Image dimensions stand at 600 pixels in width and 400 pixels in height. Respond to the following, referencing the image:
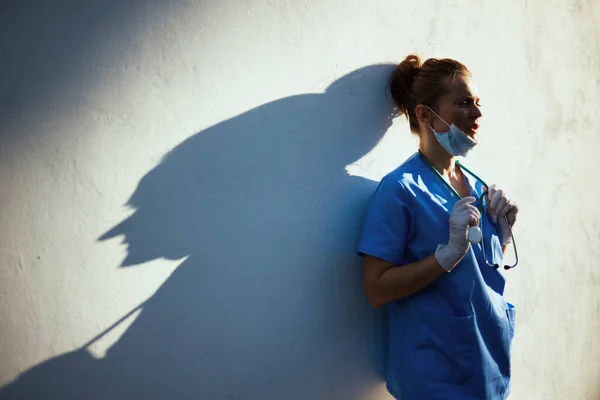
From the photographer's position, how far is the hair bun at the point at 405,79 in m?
1.46

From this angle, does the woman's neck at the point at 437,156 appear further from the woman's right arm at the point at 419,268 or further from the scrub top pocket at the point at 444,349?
the scrub top pocket at the point at 444,349

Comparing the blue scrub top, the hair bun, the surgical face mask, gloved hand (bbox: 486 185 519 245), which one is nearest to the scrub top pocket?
the blue scrub top

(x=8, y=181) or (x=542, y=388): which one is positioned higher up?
(x=8, y=181)

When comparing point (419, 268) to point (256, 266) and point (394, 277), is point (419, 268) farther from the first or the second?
point (256, 266)

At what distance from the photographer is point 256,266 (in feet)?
4.22

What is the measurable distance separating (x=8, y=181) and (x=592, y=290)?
1.74m

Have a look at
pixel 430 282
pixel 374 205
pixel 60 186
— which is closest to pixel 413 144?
pixel 374 205

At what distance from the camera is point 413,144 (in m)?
1.55

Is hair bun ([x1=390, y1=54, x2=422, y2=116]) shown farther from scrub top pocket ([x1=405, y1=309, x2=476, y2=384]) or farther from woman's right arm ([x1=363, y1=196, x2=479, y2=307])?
scrub top pocket ([x1=405, y1=309, x2=476, y2=384])

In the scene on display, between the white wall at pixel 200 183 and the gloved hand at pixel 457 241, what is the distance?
240 millimetres

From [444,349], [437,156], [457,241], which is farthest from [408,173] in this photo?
[444,349]

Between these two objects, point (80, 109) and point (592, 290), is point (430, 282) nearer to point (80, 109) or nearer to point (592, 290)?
point (80, 109)

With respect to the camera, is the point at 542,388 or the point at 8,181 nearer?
the point at 8,181

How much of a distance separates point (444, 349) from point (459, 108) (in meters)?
0.52
